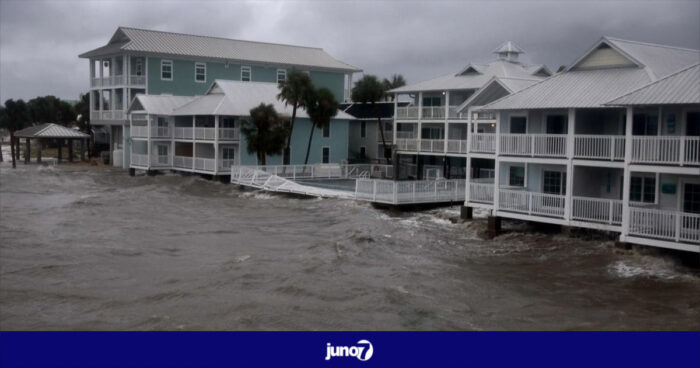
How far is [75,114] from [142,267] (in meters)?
63.6

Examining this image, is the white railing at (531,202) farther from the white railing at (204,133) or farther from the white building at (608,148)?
the white railing at (204,133)

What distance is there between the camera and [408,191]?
3622 centimetres

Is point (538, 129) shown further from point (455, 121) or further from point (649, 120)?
point (455, 121)

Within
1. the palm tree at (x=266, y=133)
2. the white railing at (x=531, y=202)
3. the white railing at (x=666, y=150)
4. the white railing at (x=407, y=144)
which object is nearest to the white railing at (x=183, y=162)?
the palm tree at (x=266, y=133)

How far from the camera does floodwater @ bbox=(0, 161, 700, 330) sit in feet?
55.8

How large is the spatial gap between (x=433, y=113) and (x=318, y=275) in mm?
31174

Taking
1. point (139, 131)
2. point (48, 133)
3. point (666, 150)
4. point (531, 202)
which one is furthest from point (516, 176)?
point (48, 133)

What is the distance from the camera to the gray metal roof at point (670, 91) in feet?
72.6

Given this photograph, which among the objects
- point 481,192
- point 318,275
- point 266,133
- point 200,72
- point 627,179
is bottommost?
point 318,275

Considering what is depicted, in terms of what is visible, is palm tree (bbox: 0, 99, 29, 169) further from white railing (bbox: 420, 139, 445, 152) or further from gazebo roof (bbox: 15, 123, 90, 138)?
white railing (bbox: 420, 139, 445, 152)

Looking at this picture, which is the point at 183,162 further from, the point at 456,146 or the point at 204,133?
the point at 456,146

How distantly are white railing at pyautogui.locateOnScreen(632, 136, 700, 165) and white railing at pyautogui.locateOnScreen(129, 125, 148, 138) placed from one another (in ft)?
133

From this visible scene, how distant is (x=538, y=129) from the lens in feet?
95.4

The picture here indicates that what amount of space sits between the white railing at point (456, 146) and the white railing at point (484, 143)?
14.9 m
